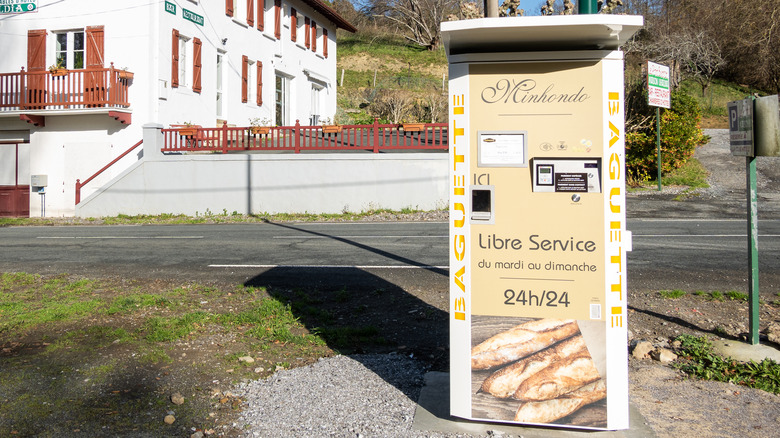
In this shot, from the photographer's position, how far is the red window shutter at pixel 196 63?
76.1 feet

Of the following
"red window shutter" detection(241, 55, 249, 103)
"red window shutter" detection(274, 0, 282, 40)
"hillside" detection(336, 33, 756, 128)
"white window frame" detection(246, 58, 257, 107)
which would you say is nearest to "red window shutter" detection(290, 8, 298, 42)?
Answer: "red window shutter" detection(274, 0, 282, 40)

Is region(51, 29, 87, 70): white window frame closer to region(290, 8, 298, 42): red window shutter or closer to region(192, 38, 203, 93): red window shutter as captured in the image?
region(192, 38, 203, 93): red window shutter

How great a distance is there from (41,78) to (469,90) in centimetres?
2156

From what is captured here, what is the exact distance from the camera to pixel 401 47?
50.9m

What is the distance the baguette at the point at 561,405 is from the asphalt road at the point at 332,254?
3.99 metres

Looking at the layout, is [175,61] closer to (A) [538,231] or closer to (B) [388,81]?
(A) [538,231]

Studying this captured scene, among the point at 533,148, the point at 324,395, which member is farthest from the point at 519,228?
the point at 324,395

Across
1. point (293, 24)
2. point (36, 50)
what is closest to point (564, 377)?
point (36, 50)

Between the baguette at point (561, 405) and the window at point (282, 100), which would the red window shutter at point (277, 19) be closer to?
the window at point (282, 100)

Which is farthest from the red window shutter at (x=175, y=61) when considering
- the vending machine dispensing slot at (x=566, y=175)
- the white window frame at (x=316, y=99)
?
the vending machine dispensing slot at (x=566, y=175)

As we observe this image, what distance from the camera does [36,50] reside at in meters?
22.2

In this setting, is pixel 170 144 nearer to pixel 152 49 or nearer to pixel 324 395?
pixel 152 49

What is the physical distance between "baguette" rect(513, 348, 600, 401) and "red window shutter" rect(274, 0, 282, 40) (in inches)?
1083

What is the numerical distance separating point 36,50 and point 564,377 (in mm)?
23248
